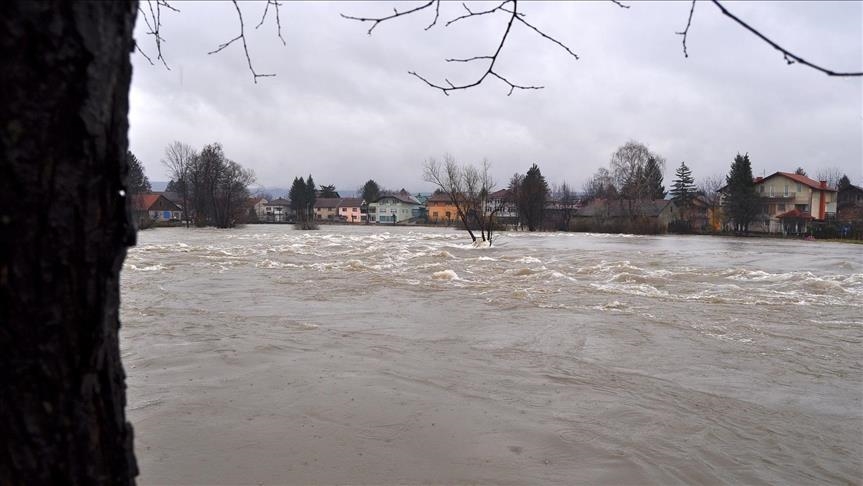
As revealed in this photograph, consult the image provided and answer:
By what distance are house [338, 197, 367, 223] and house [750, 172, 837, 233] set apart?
70632mm

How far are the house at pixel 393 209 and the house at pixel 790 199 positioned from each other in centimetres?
6060

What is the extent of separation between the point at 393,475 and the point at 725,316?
869 centimetres

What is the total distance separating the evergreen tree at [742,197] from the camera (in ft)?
178

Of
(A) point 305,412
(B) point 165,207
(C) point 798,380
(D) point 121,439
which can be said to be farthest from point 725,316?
(B) point 165,207

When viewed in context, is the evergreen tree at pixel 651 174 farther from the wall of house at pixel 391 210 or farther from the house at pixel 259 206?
the house at pixel 259 206

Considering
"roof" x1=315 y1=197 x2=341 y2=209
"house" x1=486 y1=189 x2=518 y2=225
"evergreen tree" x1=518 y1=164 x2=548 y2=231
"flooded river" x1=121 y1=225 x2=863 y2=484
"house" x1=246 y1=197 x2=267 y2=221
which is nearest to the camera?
"flooded river" x1=121 y1=225 x2=863 y2=484

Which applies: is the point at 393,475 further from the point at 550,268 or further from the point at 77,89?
the point at 550,268

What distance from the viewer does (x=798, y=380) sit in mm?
6465

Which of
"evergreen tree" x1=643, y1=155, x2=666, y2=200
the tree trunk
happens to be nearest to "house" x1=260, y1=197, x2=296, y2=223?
"evergreen tree" x1=643, y1=155, x2=666, y2=200

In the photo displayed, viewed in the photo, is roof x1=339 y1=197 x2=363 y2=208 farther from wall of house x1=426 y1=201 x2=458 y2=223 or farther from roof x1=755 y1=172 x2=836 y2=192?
roof x1=755 y1=172 x2=836 y2=192

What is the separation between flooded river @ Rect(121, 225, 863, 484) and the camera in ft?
12.9

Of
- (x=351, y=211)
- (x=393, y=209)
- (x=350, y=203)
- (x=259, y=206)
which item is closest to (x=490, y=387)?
(x=393, y=209)

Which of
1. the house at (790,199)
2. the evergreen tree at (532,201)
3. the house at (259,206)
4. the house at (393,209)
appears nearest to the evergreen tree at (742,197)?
the house at (790,199)

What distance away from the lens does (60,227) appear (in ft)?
3.45
